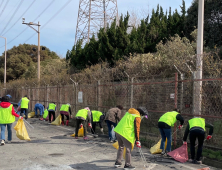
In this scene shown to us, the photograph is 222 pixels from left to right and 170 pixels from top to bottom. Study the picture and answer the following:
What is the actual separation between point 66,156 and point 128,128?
224 cm

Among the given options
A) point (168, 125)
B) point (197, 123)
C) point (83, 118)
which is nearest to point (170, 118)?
point (168, 125)

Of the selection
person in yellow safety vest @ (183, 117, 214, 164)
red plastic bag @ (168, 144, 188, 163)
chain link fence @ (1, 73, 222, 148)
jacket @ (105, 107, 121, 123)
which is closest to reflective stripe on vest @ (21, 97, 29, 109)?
chain link fence @ (1, 73, 222, 148)

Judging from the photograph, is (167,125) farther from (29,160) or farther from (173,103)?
(29,160)

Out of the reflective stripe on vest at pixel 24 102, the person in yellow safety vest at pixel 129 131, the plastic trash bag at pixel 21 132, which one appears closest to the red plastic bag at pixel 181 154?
the person in yellow safety vest at pixel 129 131

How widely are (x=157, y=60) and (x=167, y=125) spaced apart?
7.19m

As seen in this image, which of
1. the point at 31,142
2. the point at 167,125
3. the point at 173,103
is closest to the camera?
the point at 167,125

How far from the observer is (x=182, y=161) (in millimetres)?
6352

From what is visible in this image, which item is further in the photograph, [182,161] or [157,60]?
[157,60]

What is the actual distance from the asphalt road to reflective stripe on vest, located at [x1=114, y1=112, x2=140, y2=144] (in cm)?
80

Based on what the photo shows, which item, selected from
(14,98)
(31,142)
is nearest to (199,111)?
(31,142)

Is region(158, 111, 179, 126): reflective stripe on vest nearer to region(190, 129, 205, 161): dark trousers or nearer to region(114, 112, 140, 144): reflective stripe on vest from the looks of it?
region(190, 129, 205, 161): dark trousers

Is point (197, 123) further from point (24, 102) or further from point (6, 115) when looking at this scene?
point (24, 102)

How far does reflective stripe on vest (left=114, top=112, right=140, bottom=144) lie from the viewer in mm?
5691

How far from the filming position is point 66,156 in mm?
6941
